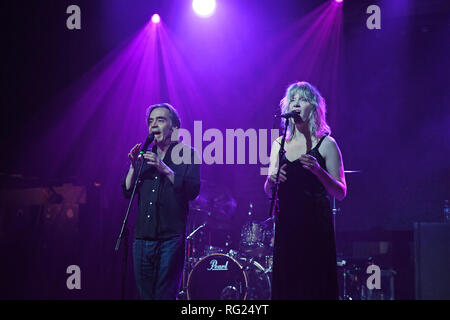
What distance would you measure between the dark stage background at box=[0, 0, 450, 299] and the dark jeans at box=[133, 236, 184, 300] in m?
2.83

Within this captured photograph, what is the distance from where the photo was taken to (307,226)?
294 cm

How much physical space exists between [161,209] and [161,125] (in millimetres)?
673

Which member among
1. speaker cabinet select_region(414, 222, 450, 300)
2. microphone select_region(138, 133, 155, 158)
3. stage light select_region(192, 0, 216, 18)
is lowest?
speaker cabinet select_region(414, 222, 450, 300)

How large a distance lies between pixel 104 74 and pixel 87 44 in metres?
0.46

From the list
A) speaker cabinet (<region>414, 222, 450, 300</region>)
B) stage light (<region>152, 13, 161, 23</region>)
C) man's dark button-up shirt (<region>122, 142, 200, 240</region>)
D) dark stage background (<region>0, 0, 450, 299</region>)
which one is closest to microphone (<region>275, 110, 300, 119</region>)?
man's dark button-up shirt (<region>122, 142, 200, 240</region>)

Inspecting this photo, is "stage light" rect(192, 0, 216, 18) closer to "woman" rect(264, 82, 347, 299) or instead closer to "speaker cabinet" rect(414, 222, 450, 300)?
"woman" rect(264, 82, 347, 299)

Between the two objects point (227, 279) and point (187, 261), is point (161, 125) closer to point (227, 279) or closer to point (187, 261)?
point (187, 261)

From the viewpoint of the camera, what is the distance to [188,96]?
21.9 feet

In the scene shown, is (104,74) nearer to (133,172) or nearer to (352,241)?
(133,172)

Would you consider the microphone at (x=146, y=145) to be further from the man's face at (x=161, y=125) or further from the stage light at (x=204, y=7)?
the stage light at (x=204, y=7)

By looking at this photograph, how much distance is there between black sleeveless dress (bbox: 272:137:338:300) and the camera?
2912 mm

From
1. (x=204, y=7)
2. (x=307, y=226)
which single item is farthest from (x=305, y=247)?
(x=204, y=7)
